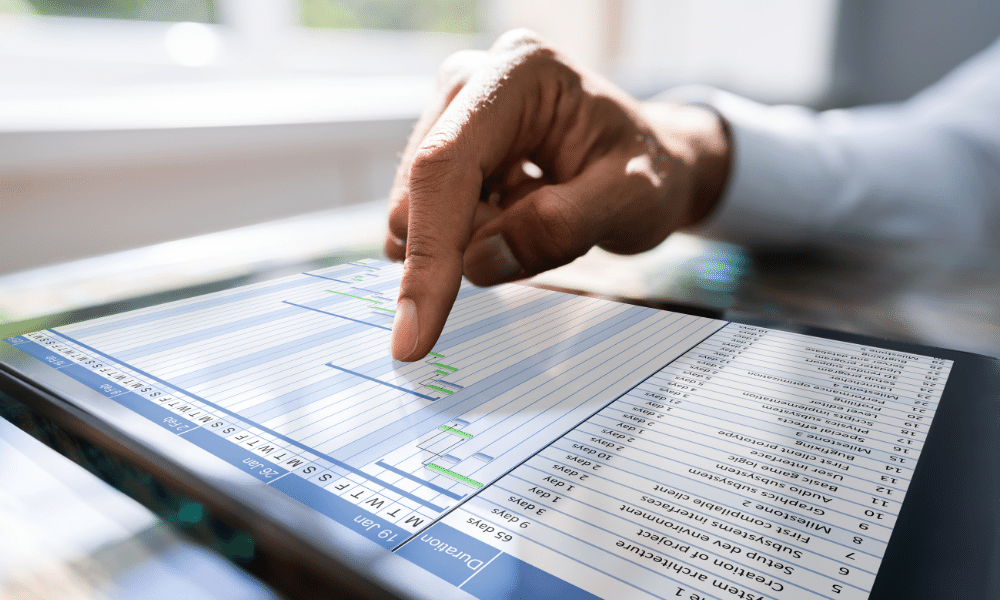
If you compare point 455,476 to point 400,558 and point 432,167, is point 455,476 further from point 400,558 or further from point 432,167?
point 432,167

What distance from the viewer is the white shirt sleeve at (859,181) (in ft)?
2.29

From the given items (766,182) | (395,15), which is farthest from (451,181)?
(395,15)

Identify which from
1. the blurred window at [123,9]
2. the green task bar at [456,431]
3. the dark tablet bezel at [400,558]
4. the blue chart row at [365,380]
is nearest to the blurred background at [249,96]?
the blurred window at [123,9]

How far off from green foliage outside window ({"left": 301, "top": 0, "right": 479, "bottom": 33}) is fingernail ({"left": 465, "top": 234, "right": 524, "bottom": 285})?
3.97 ft

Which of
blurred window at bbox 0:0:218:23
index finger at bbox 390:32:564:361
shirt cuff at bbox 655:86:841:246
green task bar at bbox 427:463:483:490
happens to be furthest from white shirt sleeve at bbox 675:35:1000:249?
blurred window at bbox 0:0:218:23

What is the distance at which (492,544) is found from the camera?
0.66ft

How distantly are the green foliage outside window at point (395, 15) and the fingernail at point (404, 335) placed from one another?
4.24 feet

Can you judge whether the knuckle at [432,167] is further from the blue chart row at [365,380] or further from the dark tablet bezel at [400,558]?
the dark tablet bezel at [400,558]

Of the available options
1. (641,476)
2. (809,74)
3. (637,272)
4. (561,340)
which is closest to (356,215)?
(637,272)

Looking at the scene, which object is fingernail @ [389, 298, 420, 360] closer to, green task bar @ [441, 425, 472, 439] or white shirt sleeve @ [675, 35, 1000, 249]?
green task bar @ [441, 425, 472, 439]

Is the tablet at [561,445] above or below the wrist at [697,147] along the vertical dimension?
below

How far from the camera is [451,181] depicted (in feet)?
1.34

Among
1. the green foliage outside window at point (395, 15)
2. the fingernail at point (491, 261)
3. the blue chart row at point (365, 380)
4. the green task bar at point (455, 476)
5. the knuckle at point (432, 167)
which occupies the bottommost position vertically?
the blue chart row at point (365, 380)

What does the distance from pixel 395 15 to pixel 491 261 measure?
57.7 inches
